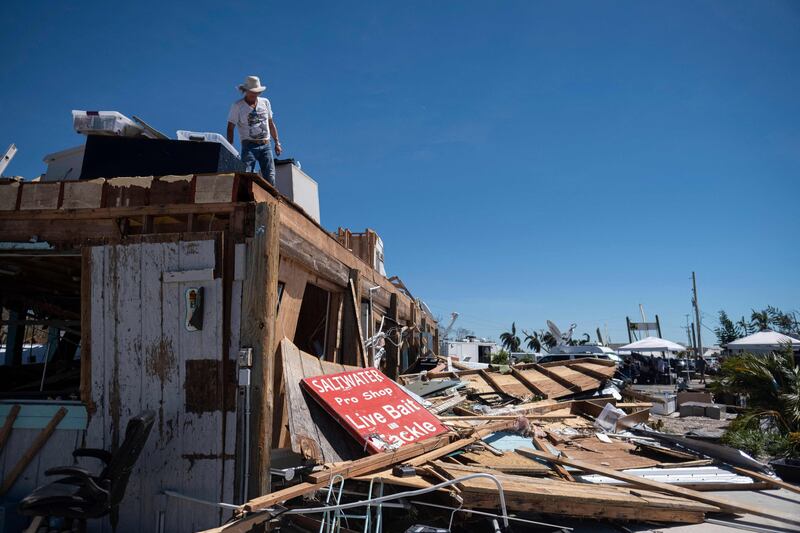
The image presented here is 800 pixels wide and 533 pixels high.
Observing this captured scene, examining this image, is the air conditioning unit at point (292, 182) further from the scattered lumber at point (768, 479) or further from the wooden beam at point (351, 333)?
the scattered lumber at point (768, 479)

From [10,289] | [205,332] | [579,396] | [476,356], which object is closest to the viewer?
[205,332]

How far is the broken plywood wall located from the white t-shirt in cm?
263

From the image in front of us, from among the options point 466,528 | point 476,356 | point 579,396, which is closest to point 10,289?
point 466,528

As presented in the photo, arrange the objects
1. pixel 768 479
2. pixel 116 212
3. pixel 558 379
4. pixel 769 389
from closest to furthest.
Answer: pixel 116 212
pixel 768 479
pixel 769 389
pixel 558 379

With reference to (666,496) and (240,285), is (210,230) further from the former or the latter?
(666,496)

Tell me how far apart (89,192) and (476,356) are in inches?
1085

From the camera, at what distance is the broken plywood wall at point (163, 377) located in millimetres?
5039

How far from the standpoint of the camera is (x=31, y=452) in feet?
17.4

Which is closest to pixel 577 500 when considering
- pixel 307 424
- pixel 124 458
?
pixel 307 424

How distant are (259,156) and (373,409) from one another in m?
3.96

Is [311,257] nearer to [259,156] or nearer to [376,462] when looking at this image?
[259,156]

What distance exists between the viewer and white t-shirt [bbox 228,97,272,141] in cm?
737

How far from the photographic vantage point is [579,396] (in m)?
11.6

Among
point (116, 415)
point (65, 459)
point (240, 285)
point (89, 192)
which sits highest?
point (89, 192)
